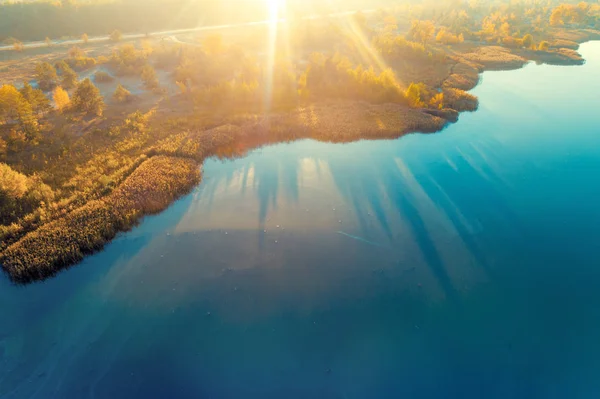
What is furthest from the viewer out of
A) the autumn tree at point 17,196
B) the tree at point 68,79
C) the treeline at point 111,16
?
the treeline at point 111,16

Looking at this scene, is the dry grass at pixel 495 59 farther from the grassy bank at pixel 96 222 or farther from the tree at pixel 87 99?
the tree at pixel 87 99

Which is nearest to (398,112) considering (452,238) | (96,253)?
(452,238)

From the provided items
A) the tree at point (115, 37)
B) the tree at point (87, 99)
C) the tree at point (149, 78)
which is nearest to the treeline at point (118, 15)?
the tree at point (115, 37)

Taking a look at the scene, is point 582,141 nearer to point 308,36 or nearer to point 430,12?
point 308,36

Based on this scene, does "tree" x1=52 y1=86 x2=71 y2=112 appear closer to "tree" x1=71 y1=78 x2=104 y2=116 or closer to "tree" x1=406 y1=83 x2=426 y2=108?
"tree" x1=71 y1=78 x2=104 y2=116

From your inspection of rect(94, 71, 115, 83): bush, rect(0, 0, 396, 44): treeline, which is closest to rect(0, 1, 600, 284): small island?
rect(94, 71, 115, 83): bush
